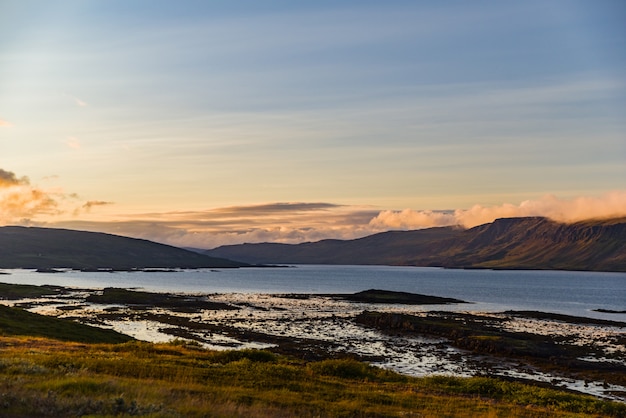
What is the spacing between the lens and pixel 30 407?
1706 centimetres

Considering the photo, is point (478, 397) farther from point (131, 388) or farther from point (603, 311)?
point (603, 311)

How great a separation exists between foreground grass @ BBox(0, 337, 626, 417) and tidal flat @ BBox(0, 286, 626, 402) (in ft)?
62.8

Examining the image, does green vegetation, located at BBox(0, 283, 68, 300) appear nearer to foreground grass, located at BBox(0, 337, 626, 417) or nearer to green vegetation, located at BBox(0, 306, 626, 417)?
green vegetation, located at BBox(0, 306, 626, 417)

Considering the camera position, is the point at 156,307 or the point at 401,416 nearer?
the point at 401,416

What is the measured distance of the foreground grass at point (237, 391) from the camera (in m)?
18.5

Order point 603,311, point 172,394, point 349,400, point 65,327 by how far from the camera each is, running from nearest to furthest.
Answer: point 172,394, point 349,400, point 65,327, point 603,311

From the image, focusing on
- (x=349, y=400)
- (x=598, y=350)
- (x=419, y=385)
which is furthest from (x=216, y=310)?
(x=349, y=400)

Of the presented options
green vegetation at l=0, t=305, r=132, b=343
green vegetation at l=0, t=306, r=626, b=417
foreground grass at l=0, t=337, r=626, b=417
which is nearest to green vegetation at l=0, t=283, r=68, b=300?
green vegetation at l=0, t=305, r=132, b=343

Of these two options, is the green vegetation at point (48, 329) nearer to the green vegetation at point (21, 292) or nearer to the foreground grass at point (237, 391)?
the foreground grass at point (237, 391)

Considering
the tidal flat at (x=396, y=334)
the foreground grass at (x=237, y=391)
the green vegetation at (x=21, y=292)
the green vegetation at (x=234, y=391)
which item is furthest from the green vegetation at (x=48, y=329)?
the green vegetation at (x=21, y=292)

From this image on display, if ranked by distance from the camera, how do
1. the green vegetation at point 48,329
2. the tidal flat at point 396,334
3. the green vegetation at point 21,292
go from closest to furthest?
1. the green vegetation at point 48,329
2. the tidal flat at point 396,334
3. the green vegetation at point 21,292

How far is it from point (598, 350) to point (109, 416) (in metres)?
72.9

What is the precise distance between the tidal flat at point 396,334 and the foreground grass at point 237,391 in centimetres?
1913

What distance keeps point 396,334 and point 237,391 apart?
2628 inches
